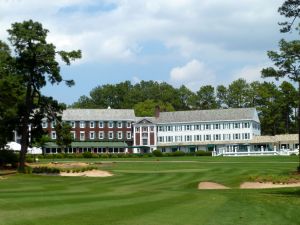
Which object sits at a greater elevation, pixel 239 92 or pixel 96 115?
pixel 239 92

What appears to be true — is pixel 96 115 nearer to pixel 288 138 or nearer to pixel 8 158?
pixel 288 138

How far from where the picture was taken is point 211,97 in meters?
165

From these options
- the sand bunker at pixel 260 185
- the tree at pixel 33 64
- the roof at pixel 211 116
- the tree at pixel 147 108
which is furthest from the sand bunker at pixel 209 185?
the tree at pixel 147 108

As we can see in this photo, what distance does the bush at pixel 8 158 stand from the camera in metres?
56.2

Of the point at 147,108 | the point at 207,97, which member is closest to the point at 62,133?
the point at 147,108

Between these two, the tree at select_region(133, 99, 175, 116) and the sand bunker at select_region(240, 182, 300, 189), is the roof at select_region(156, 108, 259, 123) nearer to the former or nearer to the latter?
the tree at select_region(133, 99, 175, 116)

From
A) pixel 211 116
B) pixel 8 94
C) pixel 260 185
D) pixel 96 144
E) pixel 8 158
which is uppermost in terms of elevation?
pixel 211 116

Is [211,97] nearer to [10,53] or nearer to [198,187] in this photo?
[10,53]

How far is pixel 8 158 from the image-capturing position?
56969mm

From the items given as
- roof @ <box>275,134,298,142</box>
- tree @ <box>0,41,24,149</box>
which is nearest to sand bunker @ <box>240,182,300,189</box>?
tree @ <box>0,41,24,149</box>

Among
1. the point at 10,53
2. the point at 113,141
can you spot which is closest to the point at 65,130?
the point at 10,53

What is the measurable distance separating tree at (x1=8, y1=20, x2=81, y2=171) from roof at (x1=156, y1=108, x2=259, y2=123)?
83816 mm

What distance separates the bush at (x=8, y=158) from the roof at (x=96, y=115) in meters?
74.4

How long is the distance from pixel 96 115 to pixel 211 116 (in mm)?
29275
